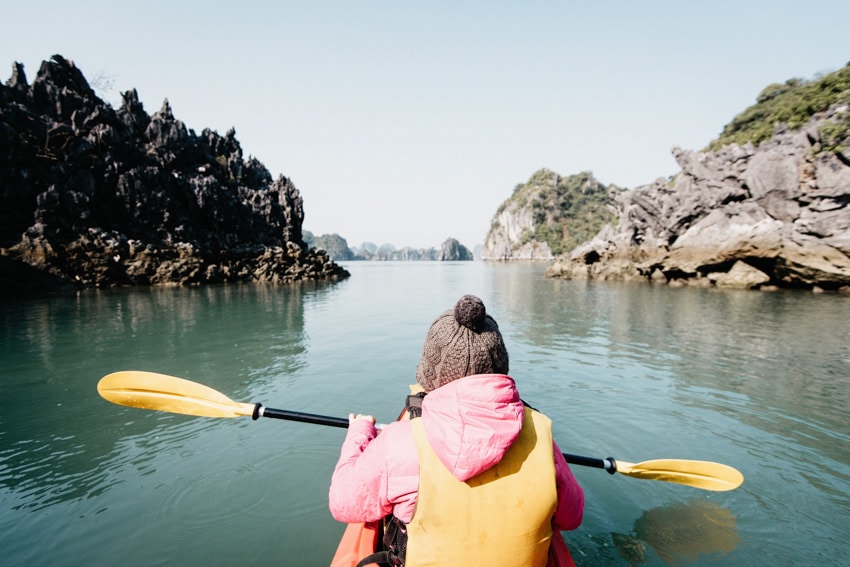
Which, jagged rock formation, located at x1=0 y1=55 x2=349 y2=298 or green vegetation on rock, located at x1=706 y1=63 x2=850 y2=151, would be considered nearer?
green vegetation on rock, located at x1=706 y1=63 x2=850 y2=151

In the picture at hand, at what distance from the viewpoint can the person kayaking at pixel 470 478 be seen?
171 cm

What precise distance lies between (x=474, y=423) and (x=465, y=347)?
451 millimetres

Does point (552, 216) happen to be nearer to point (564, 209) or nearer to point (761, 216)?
point (564, 209)

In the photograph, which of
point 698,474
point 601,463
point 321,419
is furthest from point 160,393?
point 698,474

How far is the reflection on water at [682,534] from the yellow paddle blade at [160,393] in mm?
4170

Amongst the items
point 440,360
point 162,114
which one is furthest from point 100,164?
point 440,360

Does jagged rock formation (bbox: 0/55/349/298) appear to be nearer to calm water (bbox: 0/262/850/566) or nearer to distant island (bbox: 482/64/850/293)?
calm water (bbox: 0/262/850/566)

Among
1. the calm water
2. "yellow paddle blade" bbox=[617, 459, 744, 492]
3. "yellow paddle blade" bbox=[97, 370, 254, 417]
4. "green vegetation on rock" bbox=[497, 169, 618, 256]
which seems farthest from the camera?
"green vegetation on rock" bbox=[497, 169, 618, 256]

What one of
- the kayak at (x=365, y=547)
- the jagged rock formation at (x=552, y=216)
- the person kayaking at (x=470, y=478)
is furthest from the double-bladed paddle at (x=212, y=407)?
the jagged rock formation at (x=552, y=216)

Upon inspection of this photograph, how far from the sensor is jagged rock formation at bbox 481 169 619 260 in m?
137

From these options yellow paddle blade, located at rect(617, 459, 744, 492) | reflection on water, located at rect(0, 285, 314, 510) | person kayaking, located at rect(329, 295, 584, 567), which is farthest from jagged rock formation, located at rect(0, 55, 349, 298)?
yellow paddle blade, located at rect(617, 459, 744, 492)

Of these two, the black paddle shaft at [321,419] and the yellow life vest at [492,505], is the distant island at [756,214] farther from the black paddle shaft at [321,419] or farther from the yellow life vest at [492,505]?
the yellow life vest at [492,505]

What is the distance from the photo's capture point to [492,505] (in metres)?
1.76

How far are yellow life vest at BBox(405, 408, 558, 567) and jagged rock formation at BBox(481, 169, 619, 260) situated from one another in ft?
432
